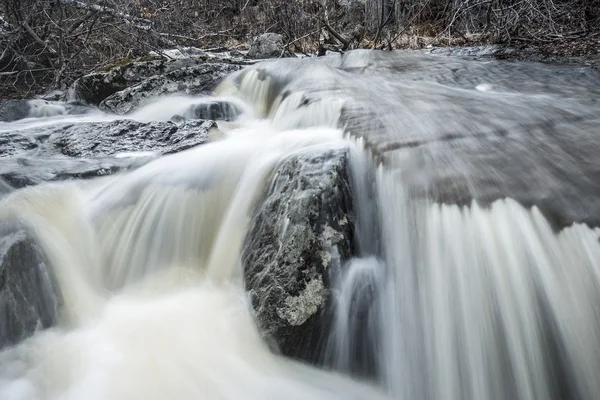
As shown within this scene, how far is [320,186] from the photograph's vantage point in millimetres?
2273

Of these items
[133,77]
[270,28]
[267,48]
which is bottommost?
[133,77]

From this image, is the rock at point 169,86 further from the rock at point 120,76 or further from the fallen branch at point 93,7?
the fallen branch at point 93,7

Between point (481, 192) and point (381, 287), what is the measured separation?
715mm

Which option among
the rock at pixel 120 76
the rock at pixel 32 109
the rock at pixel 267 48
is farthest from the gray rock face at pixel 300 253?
the rock at pixel 267 48

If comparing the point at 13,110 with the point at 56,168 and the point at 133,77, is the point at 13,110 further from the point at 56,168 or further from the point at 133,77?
the point at 56,168

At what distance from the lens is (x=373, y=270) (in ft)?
7.07

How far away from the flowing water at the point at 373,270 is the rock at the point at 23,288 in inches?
2.6

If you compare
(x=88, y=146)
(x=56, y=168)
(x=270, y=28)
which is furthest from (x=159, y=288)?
(x=270, y=28)

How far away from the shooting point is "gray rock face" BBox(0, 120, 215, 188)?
10.4 feet

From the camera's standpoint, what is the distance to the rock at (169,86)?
5.48 meters

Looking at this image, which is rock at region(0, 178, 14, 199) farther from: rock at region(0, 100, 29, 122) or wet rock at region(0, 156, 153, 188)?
rock at region(0, 100, 29, 122)

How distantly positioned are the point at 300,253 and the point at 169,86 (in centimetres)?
446

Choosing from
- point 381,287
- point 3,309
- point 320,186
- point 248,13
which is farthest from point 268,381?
point 248,13

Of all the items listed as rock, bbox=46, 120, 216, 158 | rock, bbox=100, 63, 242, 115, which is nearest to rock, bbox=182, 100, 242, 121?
rock, bbox=100, 63, 242, 115
